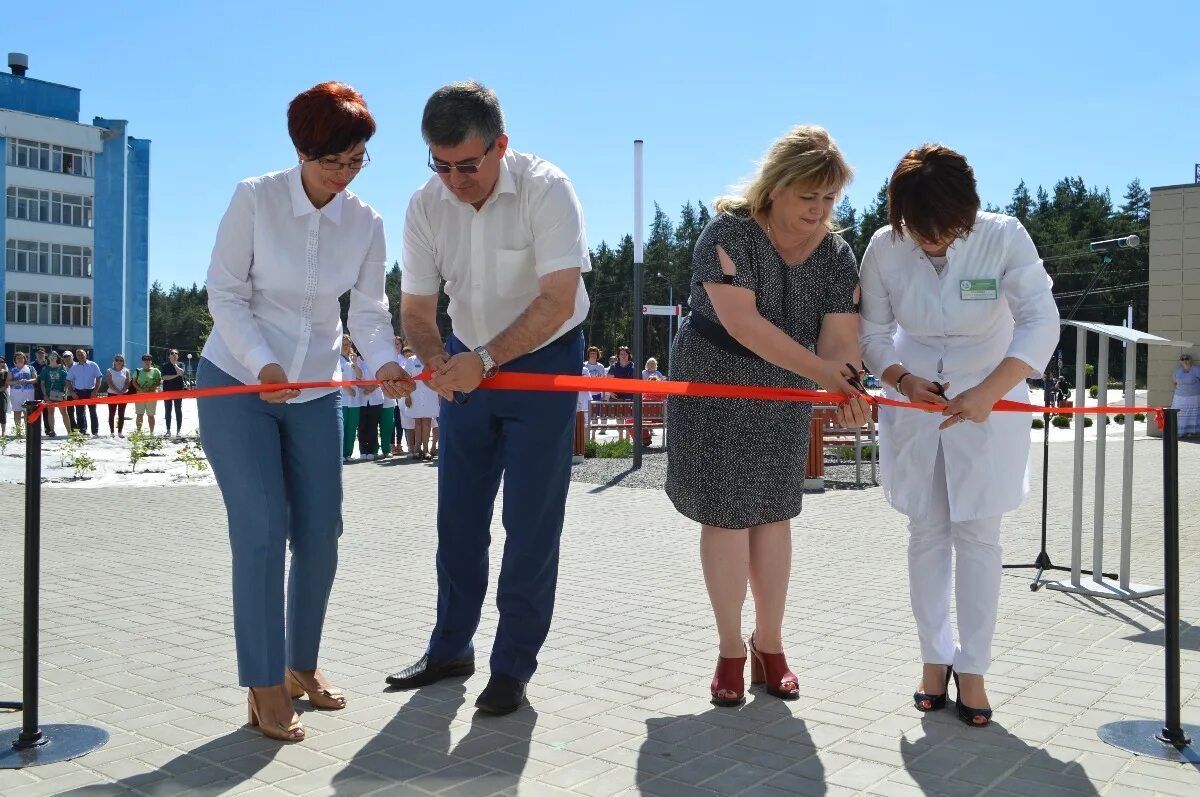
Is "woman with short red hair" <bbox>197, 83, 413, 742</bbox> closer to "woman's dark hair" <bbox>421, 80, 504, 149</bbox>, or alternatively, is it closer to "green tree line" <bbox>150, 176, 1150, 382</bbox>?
"woman's dark hair" <bbox>421, 80, 504, 149</bbox>

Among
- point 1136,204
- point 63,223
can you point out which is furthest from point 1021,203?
point 63,223

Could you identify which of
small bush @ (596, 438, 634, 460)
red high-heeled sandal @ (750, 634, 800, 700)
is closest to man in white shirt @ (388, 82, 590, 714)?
red high-heeled sandal @ (750, 634, 800, 700)

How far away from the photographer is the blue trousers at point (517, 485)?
425 cm

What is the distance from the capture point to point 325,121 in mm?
3734

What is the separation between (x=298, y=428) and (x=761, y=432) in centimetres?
173

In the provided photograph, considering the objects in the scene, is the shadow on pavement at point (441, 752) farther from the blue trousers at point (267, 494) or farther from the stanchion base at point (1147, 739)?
the stanchion base at point (1147, 739)

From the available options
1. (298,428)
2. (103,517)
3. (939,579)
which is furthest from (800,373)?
(103,517)

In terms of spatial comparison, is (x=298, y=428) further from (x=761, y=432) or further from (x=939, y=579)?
(x=939, y=579)

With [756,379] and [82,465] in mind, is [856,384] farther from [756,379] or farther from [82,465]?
[82,465]

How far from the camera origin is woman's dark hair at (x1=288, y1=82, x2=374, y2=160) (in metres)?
3.74

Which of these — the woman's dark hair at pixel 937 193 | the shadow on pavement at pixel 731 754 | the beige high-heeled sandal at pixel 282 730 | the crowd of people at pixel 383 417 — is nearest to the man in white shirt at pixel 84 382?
the crowd of people at pixel 383 417

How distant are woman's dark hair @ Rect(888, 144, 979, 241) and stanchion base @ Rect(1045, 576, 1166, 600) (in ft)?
11.6

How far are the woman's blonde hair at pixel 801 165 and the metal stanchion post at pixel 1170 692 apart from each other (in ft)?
4.72

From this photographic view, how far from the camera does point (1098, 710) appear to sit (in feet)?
13.8
